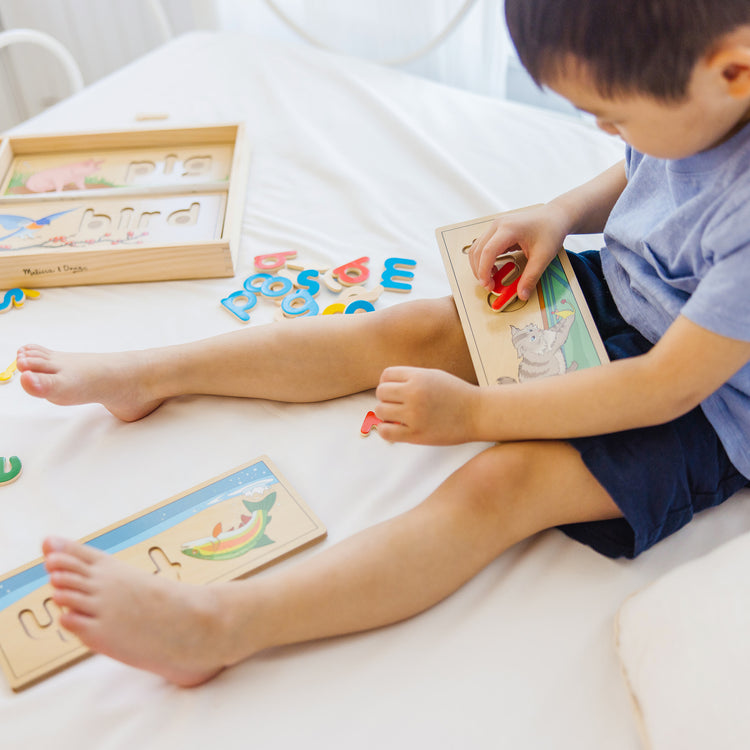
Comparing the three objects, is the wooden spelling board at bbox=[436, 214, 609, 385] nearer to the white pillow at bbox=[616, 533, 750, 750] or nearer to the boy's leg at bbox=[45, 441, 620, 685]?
the boy's leg at bbox=[45, 441, 620, 685]

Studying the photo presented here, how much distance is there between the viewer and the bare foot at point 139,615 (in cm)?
59

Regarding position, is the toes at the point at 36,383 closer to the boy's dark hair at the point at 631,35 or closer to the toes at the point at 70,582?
the toes at the point at 70,582

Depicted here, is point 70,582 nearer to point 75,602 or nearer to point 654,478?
point 75,602

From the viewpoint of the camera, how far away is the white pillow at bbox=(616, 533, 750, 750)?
0.51m

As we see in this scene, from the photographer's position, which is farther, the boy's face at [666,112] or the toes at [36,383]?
the toes at [36,383]

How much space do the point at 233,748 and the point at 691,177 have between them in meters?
0.59

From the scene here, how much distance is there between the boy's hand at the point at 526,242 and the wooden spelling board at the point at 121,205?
38cm

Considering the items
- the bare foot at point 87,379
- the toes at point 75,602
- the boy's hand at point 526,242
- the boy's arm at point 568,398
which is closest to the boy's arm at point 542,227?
the boy's hand at point 526,242

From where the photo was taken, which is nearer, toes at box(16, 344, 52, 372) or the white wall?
toes at box(16, 344, 52, 372)

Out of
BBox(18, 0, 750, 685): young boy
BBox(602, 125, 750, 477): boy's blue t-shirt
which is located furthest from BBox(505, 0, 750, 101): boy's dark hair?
BBox(602, 125, 750, 477): boy's blue t-shirt

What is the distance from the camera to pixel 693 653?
55 centimetres

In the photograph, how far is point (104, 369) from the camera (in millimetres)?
830

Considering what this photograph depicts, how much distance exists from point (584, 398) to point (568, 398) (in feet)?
0.04

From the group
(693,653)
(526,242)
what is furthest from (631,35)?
(693,653)
